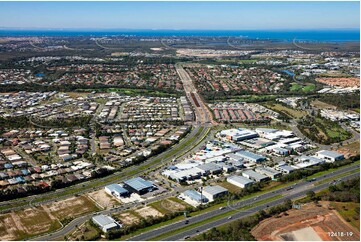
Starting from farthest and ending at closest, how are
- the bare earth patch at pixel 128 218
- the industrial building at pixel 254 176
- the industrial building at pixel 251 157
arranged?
1. the industrial building at pixel 251 157
2. the industrial building at pixel 254 176
3. the bare earth patch at pixel 128 218

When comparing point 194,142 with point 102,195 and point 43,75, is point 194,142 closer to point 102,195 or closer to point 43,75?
point 102,195

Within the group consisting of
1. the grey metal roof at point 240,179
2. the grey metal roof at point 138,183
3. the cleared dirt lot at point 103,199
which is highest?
the grey metal roof at point 240,179

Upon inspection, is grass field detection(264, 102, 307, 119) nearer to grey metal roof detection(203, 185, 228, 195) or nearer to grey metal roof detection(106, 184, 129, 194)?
grey metal roof detection(203, 185, 228, 195)

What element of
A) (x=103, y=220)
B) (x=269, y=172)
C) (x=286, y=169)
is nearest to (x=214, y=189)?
(x=269, y=172)

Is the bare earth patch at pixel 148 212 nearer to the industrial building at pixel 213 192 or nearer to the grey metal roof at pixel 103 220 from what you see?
the grey metal roof at pixel 103 220

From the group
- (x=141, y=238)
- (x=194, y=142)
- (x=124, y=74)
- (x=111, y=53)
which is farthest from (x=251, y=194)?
(x=111, y=53)

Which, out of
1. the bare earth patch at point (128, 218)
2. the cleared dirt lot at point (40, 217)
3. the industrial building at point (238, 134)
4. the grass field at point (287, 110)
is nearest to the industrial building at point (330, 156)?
the industrial building at point (238, 134)

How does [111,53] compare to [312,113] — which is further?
[111,53]
